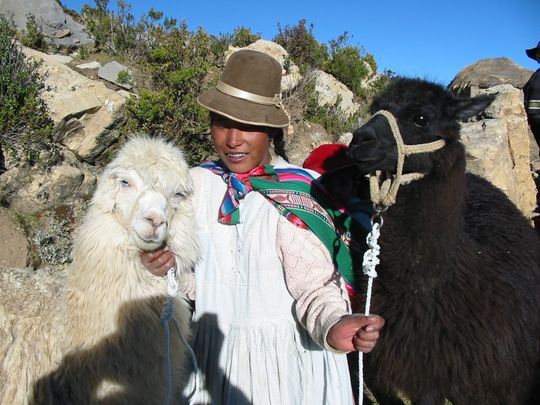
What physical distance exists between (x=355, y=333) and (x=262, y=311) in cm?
51

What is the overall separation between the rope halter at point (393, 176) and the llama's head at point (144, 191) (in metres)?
0.81

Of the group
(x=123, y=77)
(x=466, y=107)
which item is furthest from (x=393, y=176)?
(x=123, y=77)

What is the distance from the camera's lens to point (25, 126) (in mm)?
6074

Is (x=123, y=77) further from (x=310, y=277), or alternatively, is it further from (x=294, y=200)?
(x=310, y=277)

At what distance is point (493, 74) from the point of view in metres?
13.3

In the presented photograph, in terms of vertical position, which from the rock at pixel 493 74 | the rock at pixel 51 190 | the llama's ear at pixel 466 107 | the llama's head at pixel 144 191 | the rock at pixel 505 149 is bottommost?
the llama's head at pixel 144 191

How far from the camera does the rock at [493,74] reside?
12.8 m

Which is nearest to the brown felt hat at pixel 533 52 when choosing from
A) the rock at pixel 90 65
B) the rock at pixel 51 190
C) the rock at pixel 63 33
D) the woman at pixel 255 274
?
the woman at pixel 255 274

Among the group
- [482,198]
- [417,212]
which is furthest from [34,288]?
[482,198]

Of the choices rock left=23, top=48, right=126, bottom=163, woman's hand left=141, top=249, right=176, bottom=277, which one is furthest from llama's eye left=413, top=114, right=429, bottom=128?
rock left=23, top=48, right=126, bottom=163

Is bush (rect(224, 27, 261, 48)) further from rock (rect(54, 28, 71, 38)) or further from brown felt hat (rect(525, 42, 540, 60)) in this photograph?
brown felt hat (rect(525, 42, 540, 60))

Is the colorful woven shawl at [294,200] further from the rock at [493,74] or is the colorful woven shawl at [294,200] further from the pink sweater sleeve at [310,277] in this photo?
the rock at [493,74]

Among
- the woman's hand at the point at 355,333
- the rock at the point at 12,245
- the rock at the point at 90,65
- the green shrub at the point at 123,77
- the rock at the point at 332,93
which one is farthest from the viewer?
the rock at the point at 332,93

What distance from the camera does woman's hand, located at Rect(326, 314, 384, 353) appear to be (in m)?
1.54
